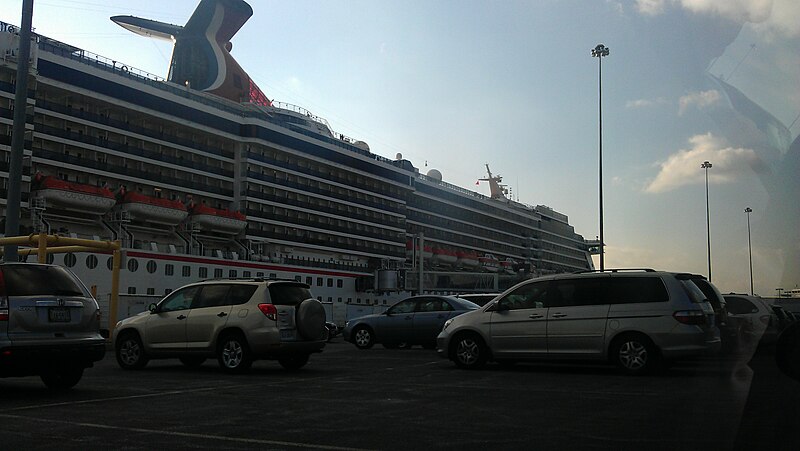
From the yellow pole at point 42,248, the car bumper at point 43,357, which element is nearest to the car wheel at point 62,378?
the car bumper at point 43,357

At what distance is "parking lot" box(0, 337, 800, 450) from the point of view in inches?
226

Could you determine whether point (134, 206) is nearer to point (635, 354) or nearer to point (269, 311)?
point (269, 311)

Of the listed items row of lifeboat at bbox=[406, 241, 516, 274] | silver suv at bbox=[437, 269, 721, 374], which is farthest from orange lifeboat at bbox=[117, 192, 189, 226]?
silver suv at bbox=[437, 269, 721, 374]

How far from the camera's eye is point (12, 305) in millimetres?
8336

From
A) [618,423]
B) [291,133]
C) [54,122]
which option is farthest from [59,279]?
[291,133]

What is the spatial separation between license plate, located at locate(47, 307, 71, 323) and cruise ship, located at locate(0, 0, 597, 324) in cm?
966

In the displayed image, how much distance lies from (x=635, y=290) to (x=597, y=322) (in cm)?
79

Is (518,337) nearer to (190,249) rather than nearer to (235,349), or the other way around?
(235,349)

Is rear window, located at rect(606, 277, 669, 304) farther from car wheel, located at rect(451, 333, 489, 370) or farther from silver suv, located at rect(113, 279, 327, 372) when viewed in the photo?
silver suv, located at rect(113, 279, 327, 372)

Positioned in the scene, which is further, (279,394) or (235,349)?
(235,349)

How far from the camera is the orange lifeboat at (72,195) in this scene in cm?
3678

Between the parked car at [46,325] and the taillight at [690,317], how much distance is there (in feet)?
27.2

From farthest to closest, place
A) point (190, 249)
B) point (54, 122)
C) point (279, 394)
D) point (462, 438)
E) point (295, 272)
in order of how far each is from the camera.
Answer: point (295, 272) → point (190, 249) → point (54, 122) → point (279, 394) → point (462, 438)

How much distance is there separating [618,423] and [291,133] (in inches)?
2078
